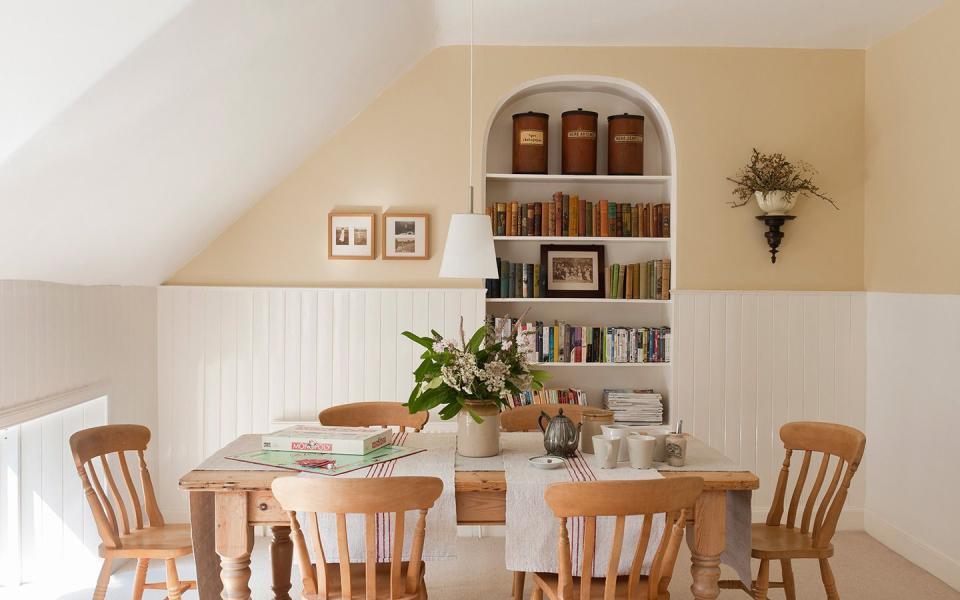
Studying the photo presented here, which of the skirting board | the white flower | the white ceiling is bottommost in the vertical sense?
the skirting board

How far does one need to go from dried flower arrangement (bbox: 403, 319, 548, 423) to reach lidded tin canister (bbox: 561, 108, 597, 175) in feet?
6.67

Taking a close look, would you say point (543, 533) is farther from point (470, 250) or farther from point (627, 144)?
point (627, 144)

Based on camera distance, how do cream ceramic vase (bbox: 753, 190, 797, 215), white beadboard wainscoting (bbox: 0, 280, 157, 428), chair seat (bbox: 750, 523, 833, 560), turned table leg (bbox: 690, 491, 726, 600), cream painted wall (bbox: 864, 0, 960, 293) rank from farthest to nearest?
cream ceramic vase (bbox: 753, 190, 797, 215) → cream painted wall (bbox: 864, 0, 960, 293) → white beadboard wainscoting (bbox: 0, 280, 157, 428) → chair seat (bbox: 750, 523, 833, 560) → turned table leg (bbox: 690, 491, 726, 600)

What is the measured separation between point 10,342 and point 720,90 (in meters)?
3.76

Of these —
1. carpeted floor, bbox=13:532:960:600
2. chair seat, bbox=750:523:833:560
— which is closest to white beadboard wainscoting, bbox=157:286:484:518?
carpeted floor, bbox=13:532:960:600

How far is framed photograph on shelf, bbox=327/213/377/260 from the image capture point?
4.44m

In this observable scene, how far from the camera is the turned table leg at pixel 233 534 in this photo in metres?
2.44

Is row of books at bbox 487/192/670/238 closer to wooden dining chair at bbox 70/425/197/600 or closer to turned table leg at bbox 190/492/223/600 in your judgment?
wooden dining chair at bbox 70/425/197/600

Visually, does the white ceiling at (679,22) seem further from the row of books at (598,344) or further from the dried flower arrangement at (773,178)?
the row of books at (598,344)

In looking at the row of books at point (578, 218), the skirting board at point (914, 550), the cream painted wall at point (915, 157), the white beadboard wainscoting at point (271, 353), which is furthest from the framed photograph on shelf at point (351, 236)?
the skirting board at point (914, 550)

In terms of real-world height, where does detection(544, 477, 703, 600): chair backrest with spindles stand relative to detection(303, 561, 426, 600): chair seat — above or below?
above

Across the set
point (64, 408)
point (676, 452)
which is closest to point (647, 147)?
point (676, 452)

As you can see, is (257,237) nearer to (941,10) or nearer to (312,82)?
(312,82)

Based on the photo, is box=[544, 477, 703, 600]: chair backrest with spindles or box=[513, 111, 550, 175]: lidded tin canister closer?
box=[544, 477, 703, 600]: chair backrest with spindles
